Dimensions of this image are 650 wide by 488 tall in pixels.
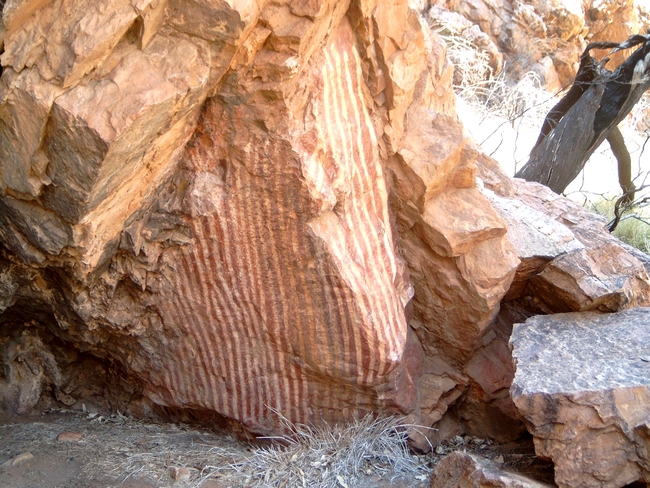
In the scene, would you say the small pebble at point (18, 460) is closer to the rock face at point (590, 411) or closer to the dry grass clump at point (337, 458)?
the dry grass clump at point (337, 458)

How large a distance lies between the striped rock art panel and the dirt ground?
7.3 inches

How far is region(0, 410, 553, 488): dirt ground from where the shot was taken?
2443 mm

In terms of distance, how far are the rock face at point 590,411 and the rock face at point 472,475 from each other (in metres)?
0.15

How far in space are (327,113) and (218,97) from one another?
0.39m

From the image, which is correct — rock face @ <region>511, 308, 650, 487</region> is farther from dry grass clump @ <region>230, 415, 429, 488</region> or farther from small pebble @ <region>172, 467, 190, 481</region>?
small pebble @ <region>172, 467, 190, 481</region>

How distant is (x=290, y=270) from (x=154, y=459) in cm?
93

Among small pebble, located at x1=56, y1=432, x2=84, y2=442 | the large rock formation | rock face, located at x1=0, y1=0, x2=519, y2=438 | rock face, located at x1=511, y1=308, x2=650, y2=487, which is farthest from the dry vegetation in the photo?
small pebble, located at x1=56, y1=432, x2=84, y2=442

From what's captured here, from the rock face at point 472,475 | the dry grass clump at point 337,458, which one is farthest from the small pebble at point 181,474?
the rock face at point 472,475

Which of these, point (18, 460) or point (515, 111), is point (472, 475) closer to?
point (18, 460)

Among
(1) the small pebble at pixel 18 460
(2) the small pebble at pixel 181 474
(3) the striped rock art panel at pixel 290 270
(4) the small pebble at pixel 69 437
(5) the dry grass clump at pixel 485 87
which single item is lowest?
(2) the small pebble at pixel 181 474

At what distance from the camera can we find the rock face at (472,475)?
2.12m

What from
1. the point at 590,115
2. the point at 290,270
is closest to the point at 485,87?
the point at 590,115

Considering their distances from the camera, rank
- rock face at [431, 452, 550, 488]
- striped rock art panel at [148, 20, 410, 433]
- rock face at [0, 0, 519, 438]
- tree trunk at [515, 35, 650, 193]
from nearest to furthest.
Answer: rock face at [0, 0, 519, 438]
rock face at [431, 452, 550, 488]
striped rock art panel at [148, 20, 410, 433]
tree trunk at [515, 35, 650, 193]

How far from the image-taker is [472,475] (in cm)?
219
